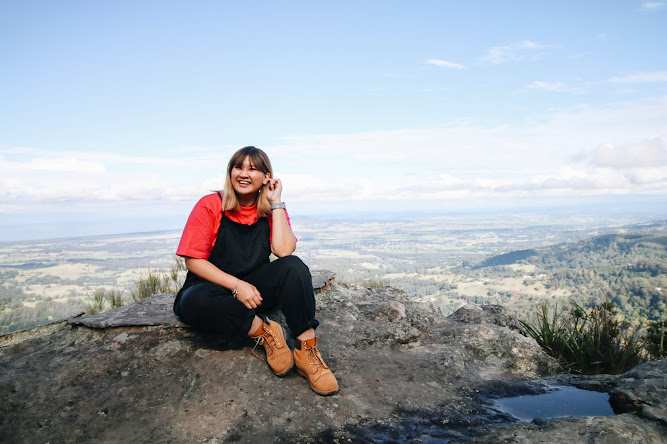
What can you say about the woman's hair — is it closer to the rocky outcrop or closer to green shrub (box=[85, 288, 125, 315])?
the rocky outcrop

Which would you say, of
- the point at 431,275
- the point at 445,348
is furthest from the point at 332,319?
the point at 431,275

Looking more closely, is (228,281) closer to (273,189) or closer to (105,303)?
(273,189)

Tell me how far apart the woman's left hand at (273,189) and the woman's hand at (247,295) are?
28.6 inches

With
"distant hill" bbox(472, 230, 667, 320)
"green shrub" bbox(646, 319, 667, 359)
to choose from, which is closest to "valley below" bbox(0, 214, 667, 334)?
"distant hill" bbox(472, 230, 667, 320)

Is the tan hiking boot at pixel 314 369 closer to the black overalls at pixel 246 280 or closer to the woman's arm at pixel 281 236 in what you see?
the black overalls at pixel 246 280

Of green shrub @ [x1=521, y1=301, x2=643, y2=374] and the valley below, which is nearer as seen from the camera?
green shrub @ [x1=521, y1=301, x2=643, y2=374]

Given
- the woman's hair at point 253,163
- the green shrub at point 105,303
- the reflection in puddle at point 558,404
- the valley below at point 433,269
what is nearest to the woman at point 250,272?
the woman's hair at point 253,163

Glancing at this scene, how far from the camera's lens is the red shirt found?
9.71ft

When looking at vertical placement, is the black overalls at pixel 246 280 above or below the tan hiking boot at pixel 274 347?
above

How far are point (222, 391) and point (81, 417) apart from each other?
0.77m

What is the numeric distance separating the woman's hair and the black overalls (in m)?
0.11

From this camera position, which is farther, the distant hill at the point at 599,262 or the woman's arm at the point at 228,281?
the distant hill at the point at 599,262

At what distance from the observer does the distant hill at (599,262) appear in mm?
36822

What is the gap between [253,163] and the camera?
316 centimetres
